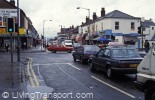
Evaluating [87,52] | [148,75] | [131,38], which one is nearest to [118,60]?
[148,75]

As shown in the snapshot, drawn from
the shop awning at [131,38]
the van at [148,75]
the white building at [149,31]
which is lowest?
the van at [148,75]

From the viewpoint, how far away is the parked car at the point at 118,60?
1474 centimetres

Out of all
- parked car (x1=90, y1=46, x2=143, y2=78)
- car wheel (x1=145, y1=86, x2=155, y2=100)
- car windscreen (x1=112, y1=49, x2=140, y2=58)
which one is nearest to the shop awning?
parked car (x1=90, y1=46, x2=143, y2=78)

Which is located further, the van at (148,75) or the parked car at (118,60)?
the parked car at (118,60)

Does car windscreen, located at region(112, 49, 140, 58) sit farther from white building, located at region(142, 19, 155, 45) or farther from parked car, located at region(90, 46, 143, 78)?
white building, located at region(142, 19, 155, 45)

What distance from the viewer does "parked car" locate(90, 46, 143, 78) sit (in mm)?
14742

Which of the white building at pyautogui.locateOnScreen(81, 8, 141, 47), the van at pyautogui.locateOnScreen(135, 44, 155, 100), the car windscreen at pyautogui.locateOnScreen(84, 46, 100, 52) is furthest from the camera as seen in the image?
the white building at pyautogui.locateOnScreen(81, 8, 141, 47)

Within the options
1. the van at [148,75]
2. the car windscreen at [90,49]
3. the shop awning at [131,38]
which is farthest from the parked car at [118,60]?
the shop awning at [131,38]

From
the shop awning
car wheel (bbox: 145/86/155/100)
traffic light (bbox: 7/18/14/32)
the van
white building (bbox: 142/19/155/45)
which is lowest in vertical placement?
car wheel (bbox: 145/86/155/100)

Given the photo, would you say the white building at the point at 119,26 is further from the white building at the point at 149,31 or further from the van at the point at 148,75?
the van at the point at 148,75

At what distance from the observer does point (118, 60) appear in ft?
48.6

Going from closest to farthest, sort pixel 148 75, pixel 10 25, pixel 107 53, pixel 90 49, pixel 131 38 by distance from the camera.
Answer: pixel 148 75
pixel 107 53
pixel 10 25
pixel 90 49
pixel 131 38

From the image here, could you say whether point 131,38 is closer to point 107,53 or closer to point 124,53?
point 107,53

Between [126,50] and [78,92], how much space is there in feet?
17.9
